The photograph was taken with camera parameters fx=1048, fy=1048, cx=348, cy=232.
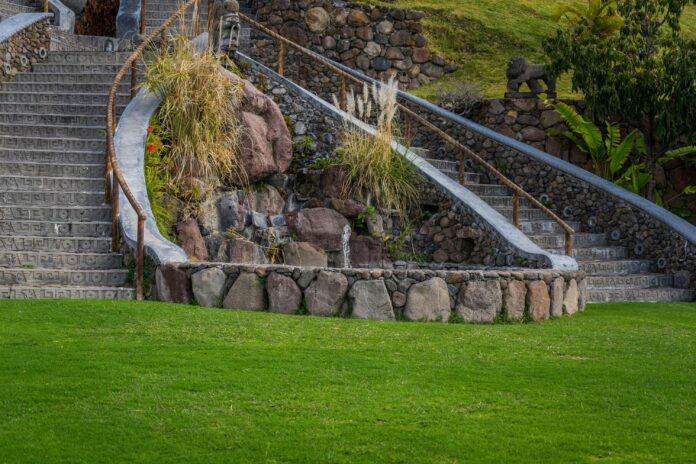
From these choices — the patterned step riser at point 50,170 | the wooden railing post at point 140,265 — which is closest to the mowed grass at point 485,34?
the patterned step riser at point 50,170

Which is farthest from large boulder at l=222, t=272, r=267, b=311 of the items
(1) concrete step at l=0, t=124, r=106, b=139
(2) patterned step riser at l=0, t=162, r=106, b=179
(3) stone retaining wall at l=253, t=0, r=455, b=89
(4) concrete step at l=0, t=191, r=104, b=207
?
(3) stone retaining wall at l=253, t=0, r=455, b=89

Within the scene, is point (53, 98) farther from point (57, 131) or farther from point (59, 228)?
point (59, 228)

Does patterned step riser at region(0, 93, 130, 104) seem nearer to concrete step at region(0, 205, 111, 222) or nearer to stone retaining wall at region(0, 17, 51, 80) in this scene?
stone retaining wall at region(0, 17, 51, 80)

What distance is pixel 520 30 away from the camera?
24.3 meters

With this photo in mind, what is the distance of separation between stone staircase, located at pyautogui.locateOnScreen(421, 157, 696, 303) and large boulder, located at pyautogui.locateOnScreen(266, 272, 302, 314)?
17.2 ft

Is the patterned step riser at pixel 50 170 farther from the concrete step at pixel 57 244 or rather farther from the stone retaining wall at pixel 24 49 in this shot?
the stone retaining wall at pixel 24 49

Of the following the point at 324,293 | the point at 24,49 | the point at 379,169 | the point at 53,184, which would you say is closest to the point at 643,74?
the point at 379,169

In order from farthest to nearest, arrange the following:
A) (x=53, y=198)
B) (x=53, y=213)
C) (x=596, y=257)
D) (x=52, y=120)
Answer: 1. (x=596, y=257)
2. (x=52, y=120)
3. (x=53, y=198)
4. (x=53, y=213)

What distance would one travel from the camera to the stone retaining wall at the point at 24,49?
16500 mm

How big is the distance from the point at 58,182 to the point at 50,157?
0.88m

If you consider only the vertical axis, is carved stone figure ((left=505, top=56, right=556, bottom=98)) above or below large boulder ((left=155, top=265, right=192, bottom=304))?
above

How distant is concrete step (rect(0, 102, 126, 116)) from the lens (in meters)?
15.4

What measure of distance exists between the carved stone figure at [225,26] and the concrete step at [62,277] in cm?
676

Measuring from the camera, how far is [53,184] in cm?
1329
